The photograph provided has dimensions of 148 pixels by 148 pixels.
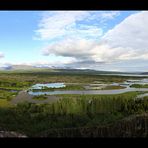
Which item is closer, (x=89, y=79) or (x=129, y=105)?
(x=129, y=105)

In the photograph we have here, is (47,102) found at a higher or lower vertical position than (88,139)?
lower

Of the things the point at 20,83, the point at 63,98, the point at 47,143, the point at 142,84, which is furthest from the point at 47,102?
the point at 47,143

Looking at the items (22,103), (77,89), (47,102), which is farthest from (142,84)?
(22,103)
